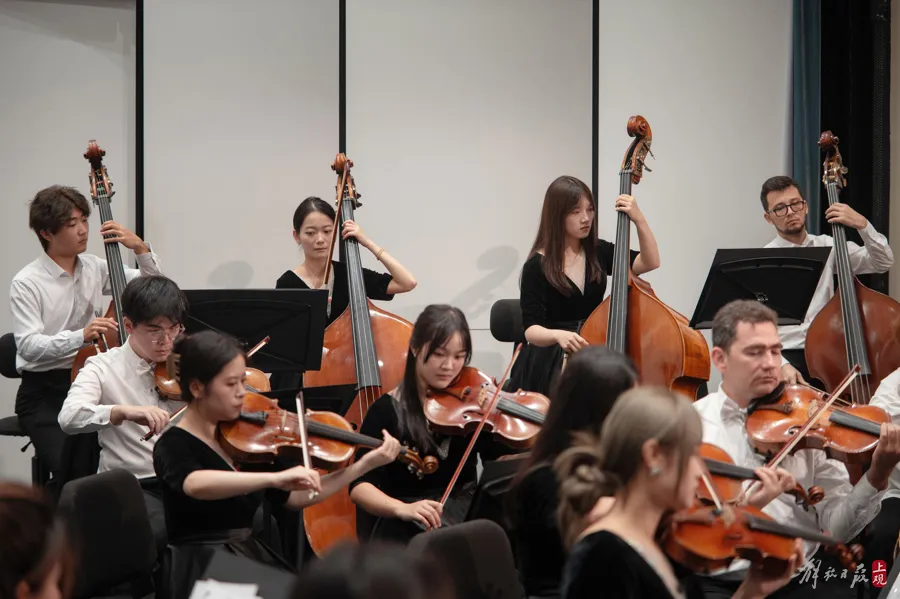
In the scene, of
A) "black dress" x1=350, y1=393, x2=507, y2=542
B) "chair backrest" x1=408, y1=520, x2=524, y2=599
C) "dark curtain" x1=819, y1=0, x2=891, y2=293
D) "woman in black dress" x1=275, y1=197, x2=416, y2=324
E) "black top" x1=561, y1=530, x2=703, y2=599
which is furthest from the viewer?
"dark curtain" x1=819, y1=0, x2=891, y2=293

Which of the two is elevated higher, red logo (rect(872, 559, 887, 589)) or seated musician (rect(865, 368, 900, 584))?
seated musician (rect(865, 368, 900, 584))

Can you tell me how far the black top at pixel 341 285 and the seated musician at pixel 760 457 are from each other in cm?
152

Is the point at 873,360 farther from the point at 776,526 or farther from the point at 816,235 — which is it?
the point at 776,526

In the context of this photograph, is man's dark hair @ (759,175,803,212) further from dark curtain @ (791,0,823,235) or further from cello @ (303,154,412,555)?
cello @ (303,154,412,555)

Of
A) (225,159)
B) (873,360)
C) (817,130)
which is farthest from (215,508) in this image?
(817,130)

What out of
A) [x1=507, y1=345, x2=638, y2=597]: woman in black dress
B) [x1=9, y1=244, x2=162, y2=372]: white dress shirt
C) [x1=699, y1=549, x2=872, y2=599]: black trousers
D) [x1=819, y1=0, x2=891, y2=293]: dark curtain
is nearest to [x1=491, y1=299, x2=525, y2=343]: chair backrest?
[x1=9, y1=244, x2=162, y2=372]: white dress shirt

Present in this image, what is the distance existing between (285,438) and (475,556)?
2.09 feet

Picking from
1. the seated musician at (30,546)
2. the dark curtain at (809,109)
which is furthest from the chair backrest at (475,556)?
the dark curtain at (809,109)

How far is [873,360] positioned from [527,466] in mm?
1718

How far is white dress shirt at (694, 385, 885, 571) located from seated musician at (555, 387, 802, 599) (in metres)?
0.78

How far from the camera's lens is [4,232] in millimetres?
4398

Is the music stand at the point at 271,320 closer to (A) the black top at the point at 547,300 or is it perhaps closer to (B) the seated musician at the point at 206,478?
(B) the seated musician at the point at 206,478

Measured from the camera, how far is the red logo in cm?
251

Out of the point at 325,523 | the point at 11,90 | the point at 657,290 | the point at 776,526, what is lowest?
the point at 325,523
